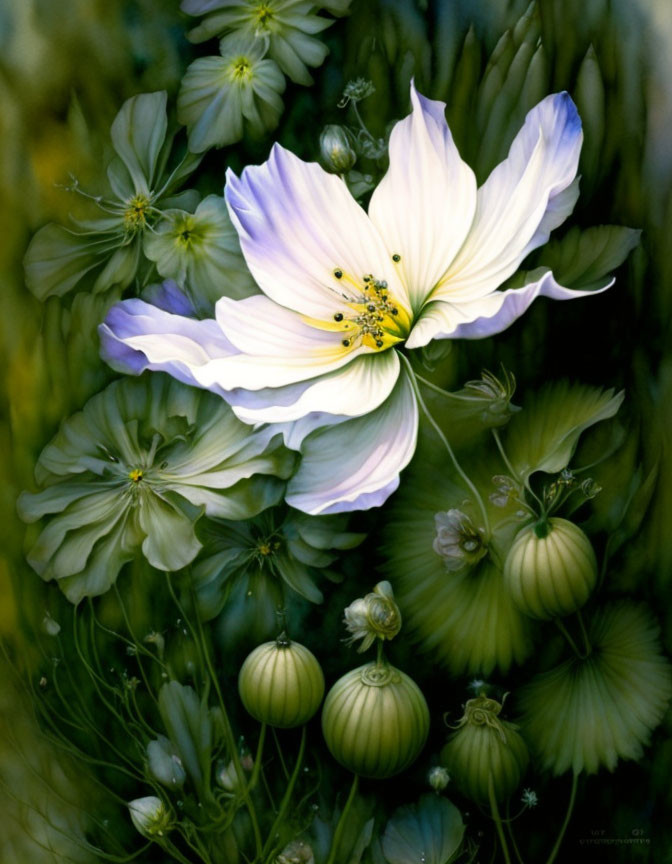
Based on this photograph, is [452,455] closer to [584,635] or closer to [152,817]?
[584,635]

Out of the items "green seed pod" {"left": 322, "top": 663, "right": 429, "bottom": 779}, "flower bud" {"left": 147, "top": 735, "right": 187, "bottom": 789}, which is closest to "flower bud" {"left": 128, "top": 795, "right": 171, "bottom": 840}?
"flower bud" {"left": 147, "top": 735, "right": 187, "bottom": 789}

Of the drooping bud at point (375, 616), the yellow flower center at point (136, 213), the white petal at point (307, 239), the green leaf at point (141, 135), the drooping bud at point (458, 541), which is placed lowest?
the drooping bud at point (375, 616)

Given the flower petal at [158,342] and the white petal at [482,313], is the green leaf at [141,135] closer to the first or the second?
the flower petal at [158,342]

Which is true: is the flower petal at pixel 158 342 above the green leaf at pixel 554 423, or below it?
above

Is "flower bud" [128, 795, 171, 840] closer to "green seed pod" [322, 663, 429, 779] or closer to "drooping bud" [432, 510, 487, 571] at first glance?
"green seed pod" [322, 663, 429, 779]

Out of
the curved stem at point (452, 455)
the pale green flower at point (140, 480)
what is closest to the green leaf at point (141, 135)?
the pale green flower at point (140, 480)

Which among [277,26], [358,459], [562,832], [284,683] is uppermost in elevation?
[277,26]

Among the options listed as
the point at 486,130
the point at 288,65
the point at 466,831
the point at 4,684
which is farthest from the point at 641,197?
the point at 4,684

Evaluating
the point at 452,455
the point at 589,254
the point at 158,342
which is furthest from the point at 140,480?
the point at 589,254

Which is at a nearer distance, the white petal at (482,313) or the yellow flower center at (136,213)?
the white petal at (482,313)
